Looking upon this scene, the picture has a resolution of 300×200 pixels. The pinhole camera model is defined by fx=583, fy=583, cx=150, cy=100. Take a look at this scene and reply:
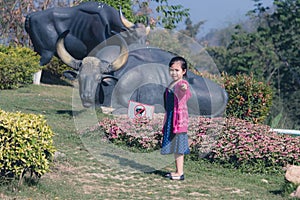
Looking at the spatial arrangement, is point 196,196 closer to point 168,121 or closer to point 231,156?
point 168,121

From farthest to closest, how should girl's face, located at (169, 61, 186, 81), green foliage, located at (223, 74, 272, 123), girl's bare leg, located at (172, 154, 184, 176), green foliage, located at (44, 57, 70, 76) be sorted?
green foliage, located at (44, 57, 70, 76) → green foliage, located at (223, 74, 272, 123) → girl's bare leg, located at (172, 154, 184, 176) → girl's face, located at (169, 61, 186, 81)

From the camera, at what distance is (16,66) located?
542 inches

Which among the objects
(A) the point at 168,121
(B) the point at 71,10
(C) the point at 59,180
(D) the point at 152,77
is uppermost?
(B) the point at 71,10

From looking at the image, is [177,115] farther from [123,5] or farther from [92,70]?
[123,5]

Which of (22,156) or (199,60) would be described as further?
(199,60)

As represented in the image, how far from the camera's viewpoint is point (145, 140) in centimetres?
791

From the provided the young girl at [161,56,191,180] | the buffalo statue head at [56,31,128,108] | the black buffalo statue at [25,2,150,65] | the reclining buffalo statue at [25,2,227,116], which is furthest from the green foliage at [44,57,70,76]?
the young girl at [161,56,191,180]

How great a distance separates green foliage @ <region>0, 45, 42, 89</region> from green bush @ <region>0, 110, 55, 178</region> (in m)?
8.03

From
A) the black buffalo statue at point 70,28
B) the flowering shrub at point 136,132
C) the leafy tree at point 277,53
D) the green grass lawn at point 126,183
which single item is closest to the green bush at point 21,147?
the green grass lawn at point 126,183

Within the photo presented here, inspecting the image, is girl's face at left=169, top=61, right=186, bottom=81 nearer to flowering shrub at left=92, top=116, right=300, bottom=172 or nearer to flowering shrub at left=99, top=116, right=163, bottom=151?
flowering shrub at left=92, top=116, right=300, bottom=172

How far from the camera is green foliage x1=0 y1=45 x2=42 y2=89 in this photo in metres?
13.5

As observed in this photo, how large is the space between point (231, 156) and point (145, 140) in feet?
3.90

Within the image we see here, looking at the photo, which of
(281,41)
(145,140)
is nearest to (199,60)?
(145,140)

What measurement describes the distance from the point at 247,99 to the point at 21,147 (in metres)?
6.89
